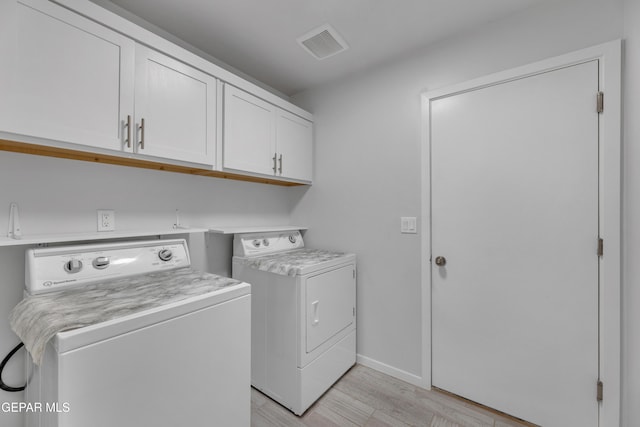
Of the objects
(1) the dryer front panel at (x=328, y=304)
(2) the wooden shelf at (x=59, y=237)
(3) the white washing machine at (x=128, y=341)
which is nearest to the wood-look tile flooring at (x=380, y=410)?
(1) the dryer front panel at (x=328, y=304)

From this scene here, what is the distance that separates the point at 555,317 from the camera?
1503 mm

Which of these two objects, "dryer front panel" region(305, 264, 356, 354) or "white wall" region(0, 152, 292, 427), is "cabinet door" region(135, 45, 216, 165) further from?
"dryer front panel" region(305, 264, 356, 354)

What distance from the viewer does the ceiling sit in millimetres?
1542

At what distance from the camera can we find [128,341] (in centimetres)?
90

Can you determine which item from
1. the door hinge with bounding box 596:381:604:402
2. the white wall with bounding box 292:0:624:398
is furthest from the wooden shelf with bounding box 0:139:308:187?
the door hinge with bounding box 596:381:604:402

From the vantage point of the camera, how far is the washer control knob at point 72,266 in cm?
122

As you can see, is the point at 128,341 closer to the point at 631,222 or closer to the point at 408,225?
the point at 408,225

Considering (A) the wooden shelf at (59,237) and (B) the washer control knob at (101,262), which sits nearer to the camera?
(A) the wooden shelf at (59,237)

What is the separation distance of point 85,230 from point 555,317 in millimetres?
2672

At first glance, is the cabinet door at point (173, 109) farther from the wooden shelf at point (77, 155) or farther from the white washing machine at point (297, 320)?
the white washing machine at point (297, 320)

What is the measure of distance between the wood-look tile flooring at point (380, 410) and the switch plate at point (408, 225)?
1.13 meters

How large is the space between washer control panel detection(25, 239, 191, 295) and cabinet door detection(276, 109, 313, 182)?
102 cm

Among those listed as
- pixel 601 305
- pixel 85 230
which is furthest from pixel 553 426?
pixel 85 230

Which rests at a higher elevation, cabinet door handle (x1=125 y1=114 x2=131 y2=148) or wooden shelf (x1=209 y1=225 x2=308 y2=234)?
cabinet door handle (x1=125 y1=114 x2=131 y2=148)
